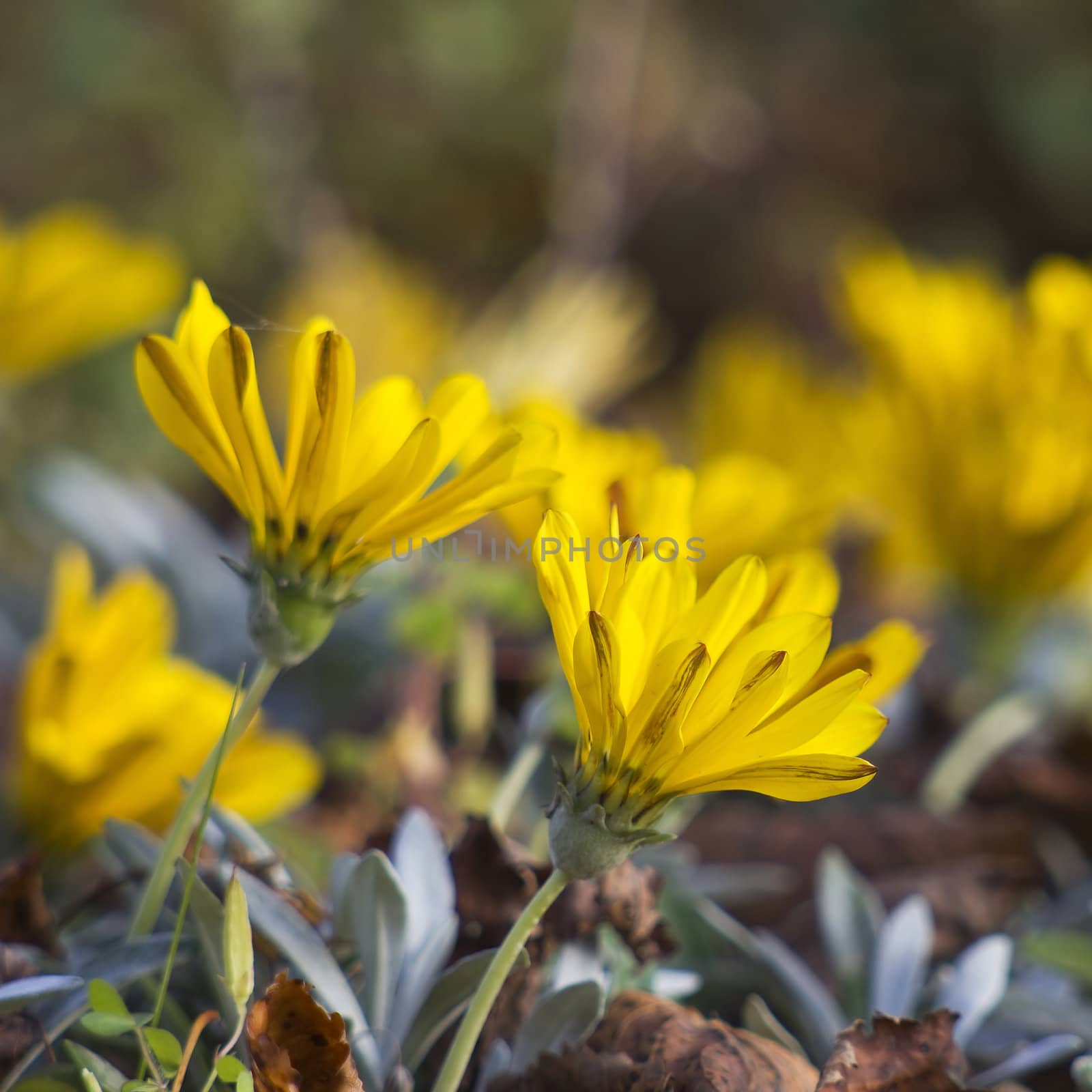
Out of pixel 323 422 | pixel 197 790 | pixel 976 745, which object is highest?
pixel 323 422

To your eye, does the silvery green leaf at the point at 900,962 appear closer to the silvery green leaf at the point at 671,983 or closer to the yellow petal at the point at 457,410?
the silvery green leaf at the point at 671,983

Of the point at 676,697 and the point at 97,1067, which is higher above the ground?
the point at 676,697

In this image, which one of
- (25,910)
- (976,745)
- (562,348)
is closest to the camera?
(25,910)

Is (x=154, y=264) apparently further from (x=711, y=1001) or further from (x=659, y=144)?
(x=659, y=144)

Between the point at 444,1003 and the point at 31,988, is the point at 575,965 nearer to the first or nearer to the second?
the point at 444,1003

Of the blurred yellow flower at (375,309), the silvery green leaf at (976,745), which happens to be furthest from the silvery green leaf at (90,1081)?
the blurred yellow flower at (375,309)

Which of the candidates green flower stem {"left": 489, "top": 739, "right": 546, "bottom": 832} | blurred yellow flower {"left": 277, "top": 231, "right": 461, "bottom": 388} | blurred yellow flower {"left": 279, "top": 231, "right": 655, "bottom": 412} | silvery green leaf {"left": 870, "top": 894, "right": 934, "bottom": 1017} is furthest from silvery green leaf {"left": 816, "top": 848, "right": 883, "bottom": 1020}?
blurred yellow flower {"left": 277, "top": 231, "right": 461, "bottom": 388}

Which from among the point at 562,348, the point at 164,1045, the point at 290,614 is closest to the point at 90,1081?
the point at 164,1045

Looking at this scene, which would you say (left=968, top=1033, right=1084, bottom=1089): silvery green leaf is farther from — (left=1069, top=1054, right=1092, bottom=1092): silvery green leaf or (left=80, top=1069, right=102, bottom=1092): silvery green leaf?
(left=80, top=1069, right=102, bottom=1092): silvery green leaf

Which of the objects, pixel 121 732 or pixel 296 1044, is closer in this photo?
pixel 296 1044
